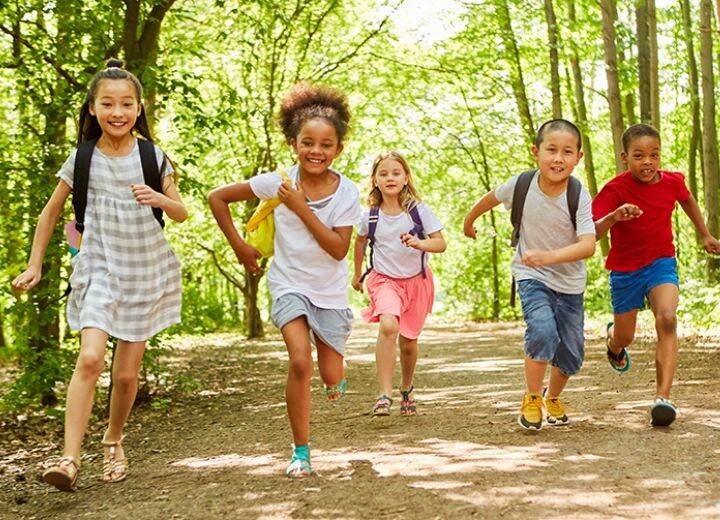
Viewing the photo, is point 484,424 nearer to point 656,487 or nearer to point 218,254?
point 656,487

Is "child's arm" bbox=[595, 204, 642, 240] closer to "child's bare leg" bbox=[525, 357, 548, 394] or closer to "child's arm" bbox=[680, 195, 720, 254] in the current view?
"child's arm" bbox=[680, 195, 720, 254]

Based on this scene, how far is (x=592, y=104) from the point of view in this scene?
31.0 meters

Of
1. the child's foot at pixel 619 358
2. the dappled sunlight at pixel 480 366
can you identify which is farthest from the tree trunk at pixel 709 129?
the child's foot at pixel 619 358

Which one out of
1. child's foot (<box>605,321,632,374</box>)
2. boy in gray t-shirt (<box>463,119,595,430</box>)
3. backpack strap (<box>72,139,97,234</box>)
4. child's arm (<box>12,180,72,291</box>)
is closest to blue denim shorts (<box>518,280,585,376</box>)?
boy in gray t-shirt (<box>463,119,595,430</box>)

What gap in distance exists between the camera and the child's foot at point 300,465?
5.50 metres

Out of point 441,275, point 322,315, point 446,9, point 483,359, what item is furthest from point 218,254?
point 322,315

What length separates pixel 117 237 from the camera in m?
5.65

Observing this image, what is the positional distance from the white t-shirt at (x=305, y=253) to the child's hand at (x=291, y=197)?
3.3 inches

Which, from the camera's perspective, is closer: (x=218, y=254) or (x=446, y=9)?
(x=446, y=9)

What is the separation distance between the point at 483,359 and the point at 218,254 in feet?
40.6

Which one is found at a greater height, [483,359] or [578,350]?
[578,350]

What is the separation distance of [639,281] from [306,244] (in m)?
2.70

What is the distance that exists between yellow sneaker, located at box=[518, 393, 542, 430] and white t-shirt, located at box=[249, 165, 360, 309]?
1559 millimetres

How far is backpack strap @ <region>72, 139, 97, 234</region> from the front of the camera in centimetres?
558
